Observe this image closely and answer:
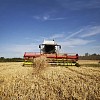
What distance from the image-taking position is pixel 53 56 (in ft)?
67.8

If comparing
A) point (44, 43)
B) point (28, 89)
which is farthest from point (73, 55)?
point (28, 89)

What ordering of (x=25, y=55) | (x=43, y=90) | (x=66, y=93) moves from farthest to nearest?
(x=25, y=55)
(x=43, y=90)
(x=66, y=93)

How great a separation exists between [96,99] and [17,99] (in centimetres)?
223

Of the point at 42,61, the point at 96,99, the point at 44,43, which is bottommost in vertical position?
the point at 96,99

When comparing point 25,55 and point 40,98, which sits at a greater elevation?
point 25,55

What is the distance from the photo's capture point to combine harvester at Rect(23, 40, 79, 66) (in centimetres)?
2022

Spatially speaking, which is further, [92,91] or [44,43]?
[44,43]

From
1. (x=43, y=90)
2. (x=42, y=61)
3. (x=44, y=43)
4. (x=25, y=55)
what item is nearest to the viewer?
(x=43, y=90)

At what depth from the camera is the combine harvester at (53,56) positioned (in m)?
20.2

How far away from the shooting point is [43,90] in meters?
7.46

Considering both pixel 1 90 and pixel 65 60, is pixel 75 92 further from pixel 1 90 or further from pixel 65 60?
pixel 65 60

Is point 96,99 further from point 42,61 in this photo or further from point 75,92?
point 42,61

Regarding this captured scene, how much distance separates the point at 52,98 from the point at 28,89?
4.84ft

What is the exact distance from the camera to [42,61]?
14438 mm
